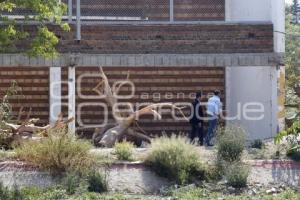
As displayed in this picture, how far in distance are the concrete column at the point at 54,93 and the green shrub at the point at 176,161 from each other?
25.7ft

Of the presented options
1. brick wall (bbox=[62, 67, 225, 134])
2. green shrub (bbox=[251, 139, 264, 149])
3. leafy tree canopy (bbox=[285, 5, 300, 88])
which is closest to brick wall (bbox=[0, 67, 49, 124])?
brick wall (bbox=[62, 67, 225, 134])

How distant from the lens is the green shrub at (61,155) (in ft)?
43.9

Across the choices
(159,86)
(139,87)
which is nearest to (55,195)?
(139,87)

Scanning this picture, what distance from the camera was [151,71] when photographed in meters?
22.7

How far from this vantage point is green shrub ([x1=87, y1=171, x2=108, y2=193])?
507 inches

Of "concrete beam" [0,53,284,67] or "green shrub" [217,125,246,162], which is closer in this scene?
"green shrub" [217,125,246,162]

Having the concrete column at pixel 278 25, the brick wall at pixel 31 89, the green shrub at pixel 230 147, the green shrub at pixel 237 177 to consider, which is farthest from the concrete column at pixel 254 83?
the green shrub at pixel 237 177

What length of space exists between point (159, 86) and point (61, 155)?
975 centimetres

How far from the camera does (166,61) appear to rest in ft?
66.4

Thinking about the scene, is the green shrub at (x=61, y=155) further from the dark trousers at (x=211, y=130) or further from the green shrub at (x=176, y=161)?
the dark trousers at (x=211, y=130)

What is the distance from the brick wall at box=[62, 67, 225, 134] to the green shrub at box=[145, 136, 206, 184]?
8.62 meters

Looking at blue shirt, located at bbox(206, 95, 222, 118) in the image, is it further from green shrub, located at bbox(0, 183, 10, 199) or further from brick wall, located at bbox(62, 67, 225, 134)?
green shrub, located at bbox(0, 183, 10, 199)

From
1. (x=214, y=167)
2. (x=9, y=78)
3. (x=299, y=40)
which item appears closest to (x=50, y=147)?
(x=214, y=167)

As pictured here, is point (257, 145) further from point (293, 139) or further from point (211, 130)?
point (211, 130)
